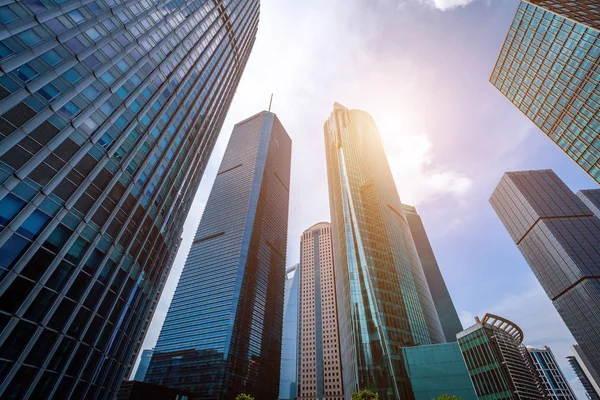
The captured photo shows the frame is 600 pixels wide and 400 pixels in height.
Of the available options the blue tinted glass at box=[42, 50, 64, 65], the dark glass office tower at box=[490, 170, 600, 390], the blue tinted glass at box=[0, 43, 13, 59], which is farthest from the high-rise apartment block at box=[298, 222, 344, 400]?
the blue tinted glass at box=[0, 43, 13, 59]

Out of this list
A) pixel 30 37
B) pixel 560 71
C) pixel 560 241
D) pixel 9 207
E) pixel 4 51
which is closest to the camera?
pixel 9 207

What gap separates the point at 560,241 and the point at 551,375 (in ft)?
280

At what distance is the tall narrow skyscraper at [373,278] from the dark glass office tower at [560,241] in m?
71.8

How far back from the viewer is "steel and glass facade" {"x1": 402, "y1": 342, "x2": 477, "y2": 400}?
6606 centimetres

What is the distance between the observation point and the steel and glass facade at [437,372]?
66.1 meters

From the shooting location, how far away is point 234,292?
11494 cm

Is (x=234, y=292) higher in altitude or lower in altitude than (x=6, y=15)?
higher

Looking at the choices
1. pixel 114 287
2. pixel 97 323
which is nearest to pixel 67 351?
pixel 97 323

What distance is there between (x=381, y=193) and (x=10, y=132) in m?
121

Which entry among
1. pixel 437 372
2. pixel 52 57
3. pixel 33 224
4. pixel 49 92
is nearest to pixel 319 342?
pixel 437 372

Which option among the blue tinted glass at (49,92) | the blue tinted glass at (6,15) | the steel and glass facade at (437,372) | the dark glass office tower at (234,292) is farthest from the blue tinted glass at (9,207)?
the dark glass office tower at (234,292)

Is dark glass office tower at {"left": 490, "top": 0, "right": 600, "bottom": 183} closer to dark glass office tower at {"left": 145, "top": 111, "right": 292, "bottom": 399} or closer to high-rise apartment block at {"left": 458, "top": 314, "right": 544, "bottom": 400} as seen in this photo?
high-rise apartment block at {"left": 458, "top": 314, "right": 544, "bottom": 400}

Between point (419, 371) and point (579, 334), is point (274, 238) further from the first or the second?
point (579, 334)

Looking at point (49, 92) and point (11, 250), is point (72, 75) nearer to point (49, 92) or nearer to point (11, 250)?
point (49, 92)
